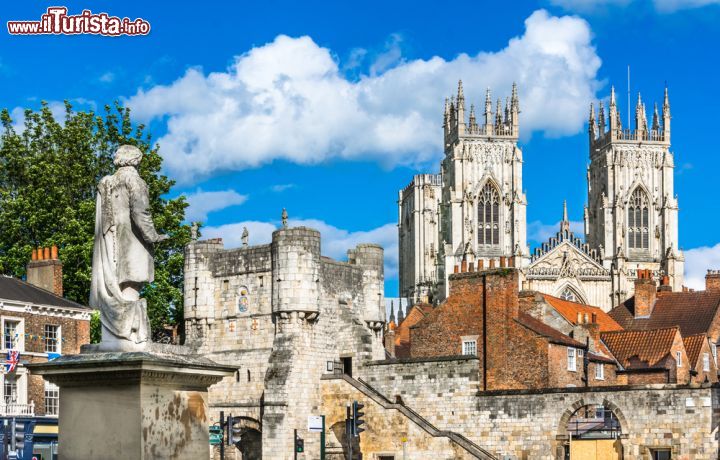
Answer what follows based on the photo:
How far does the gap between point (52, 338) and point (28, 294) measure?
2002mm

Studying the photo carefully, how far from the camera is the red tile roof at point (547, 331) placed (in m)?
50.0

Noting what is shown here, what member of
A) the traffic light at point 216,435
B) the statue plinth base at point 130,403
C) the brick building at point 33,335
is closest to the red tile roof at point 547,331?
the traffic light at point 216,435

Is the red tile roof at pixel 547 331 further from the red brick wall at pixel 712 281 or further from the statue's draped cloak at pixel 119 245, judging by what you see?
the statue's draped cloak at pixel 119 245

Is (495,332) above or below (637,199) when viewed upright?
below

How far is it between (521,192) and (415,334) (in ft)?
282

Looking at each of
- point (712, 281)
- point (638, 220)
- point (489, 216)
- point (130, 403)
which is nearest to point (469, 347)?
point (712, 281)

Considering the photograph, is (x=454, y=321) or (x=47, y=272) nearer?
(x=47, y=272)

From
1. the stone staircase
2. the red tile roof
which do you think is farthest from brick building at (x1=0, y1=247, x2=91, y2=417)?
the red tile roof

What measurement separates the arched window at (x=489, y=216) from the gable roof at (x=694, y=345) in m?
76.1

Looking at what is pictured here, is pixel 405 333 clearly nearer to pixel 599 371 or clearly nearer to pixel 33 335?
pixel 599 371

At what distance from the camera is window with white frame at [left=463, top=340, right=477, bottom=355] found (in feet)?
171

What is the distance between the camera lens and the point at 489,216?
138750 mm

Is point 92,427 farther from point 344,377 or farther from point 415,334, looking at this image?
point 415,334

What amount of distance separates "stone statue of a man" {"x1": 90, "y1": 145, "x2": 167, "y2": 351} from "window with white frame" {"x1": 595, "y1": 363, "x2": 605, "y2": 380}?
46174 millimetres
